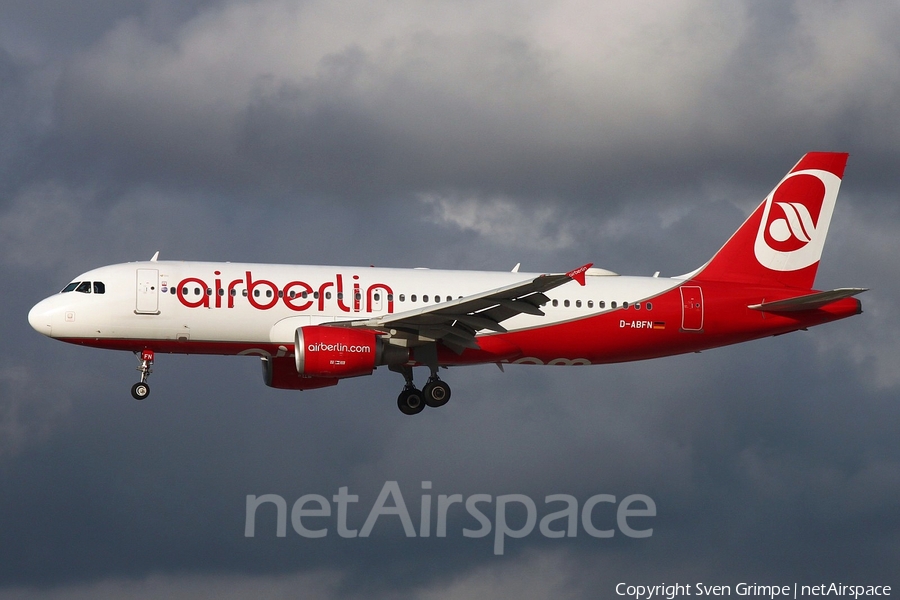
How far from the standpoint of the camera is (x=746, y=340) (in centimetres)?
4925

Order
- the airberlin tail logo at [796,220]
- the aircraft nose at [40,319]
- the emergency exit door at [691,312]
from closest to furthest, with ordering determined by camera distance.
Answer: the aircraft nose at [40,319], the emergency exit door at [691,312], the airberlin tail logo at [796,220]

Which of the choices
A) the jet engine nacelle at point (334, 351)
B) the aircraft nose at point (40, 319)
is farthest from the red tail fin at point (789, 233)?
the aircraft nose at point (40, 319)

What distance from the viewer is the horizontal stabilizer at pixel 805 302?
4612 cm

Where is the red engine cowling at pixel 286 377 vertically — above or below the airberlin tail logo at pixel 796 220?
below

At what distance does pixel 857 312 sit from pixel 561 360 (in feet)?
36.8

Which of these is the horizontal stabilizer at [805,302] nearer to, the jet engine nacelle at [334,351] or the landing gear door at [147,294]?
the jet engine nacelle at [334,351]

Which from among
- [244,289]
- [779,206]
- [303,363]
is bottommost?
[303,363]

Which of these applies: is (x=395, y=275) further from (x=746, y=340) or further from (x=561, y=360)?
(x=746, y=340)

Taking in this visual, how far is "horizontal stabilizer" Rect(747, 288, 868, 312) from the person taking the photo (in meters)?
46.1

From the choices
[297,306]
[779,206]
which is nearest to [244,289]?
[297,306]

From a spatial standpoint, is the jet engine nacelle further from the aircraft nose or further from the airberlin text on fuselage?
the aircraft nose

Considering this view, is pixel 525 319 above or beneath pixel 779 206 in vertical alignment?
beneath

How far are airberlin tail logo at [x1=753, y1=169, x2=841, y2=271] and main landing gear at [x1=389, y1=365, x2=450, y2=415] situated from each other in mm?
13833

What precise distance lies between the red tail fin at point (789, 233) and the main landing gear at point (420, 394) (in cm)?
1105
